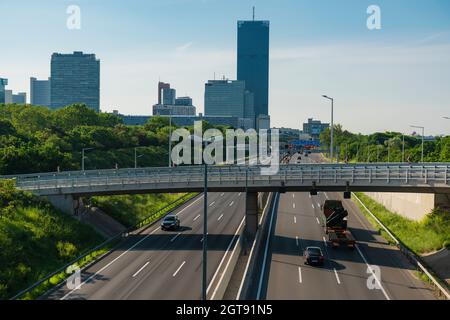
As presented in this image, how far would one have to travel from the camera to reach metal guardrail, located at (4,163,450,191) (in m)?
48.6

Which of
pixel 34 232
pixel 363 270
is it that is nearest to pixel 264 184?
pixel 363 270

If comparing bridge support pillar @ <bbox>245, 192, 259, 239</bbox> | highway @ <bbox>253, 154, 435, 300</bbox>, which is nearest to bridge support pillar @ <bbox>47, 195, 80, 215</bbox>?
bridge support pillar @ <bbox>245, 192, 259, 239</bbox>

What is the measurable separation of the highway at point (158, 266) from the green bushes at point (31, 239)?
3.63 metres

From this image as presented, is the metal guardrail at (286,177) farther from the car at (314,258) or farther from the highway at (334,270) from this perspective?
the car at (314,258)

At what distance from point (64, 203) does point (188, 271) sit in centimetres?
2166

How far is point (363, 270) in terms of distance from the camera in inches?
1628

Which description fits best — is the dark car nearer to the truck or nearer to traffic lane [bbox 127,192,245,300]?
traffic lane [bbox 127,192,245,300]

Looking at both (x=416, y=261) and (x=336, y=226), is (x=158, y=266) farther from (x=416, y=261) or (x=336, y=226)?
(x=416, y=261)

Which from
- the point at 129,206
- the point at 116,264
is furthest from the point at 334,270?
the point at 129,206

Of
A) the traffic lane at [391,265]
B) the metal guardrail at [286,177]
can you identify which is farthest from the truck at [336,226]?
the metal guardrail at [286,177]

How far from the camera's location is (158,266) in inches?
1655
